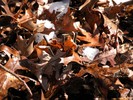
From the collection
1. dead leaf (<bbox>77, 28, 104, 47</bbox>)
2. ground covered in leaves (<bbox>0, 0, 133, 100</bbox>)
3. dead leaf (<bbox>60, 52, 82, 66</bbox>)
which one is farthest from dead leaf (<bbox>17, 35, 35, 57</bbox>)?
dead leaf (<bbox>77, 28, 104, 47</bbox>)

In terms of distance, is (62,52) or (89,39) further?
(89,39)

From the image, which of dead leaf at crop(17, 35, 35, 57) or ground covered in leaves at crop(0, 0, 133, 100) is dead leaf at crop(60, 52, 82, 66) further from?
dead leaf at crop(17, 35, 35, 57)

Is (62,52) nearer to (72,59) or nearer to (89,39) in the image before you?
(72,59)

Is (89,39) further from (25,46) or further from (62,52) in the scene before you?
(25,46)

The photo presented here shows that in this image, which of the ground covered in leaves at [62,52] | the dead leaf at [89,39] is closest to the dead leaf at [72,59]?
the ground covered in leaves at [62,52]

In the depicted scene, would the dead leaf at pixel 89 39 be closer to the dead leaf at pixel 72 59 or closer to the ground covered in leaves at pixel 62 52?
the ground covered in leaves at pixel 62 52

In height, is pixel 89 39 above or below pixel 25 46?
below

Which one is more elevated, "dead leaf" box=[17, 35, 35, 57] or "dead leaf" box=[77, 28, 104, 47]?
"dead leaf" box=[17, 35, 35, 57]

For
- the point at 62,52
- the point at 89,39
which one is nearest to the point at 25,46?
the point at 62,52

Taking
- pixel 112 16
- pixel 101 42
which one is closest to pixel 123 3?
pixel 112 16
